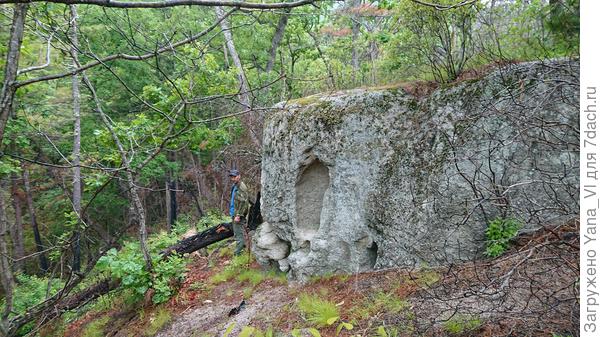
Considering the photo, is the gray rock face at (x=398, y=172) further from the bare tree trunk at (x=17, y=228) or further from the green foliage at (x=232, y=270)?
the bare tree trunk at (x=17, y=228)

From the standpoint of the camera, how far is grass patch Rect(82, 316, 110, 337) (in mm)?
7004

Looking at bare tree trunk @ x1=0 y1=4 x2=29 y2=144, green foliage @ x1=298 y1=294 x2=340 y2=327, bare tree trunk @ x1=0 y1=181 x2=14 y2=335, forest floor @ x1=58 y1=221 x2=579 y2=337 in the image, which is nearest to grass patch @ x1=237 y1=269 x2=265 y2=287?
forest floor @ x1=58 y1=221 x2=579 y2=337

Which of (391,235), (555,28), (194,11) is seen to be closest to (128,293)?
(391,235)

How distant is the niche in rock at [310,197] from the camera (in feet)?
21.3

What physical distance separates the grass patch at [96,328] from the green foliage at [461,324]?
6.48 m

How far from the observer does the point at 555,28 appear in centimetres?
456

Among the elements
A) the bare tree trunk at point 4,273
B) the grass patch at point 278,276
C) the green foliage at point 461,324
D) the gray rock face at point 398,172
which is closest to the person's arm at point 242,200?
the gray rock face at point 398,172

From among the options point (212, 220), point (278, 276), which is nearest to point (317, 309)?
point (278, 276)

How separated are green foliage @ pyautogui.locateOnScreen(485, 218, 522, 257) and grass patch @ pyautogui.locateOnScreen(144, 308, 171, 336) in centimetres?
540

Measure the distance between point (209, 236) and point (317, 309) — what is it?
4336 millimetres

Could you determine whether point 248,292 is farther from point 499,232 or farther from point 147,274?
point 499,232

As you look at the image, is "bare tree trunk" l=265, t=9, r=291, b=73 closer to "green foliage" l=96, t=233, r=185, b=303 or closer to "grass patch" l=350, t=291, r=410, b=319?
"green foliage" l=96, t=233, r=185, b=303

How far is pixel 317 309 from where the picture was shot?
505cm

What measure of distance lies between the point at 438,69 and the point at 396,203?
6.66ft
